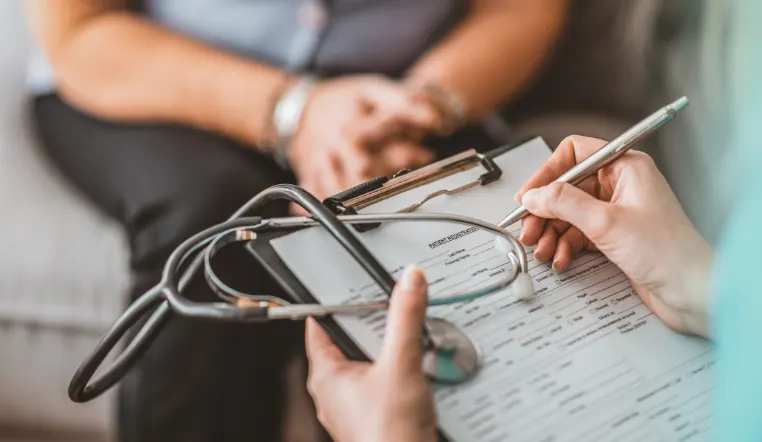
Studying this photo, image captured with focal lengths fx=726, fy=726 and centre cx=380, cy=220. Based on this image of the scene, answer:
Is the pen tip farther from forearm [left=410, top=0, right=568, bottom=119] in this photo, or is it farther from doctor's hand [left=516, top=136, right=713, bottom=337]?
forearm [left=410, top=0, right=568, bottom=119]

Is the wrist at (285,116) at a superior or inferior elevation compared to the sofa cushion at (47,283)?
superior

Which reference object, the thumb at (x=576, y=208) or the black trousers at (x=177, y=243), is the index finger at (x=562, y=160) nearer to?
the thumb at (x=576, y=208)

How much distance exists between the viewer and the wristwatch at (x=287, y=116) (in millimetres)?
658

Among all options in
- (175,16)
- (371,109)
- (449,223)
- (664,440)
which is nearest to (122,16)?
(175,16)

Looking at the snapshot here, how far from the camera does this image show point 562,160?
15.7 inches

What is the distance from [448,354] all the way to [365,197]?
10cm

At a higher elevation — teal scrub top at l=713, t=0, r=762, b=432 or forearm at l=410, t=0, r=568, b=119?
forearm at l=410, t=0, r=568, b=119

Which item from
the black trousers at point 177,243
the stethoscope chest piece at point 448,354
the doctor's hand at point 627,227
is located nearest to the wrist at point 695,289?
the doctor's hand at point 627,227

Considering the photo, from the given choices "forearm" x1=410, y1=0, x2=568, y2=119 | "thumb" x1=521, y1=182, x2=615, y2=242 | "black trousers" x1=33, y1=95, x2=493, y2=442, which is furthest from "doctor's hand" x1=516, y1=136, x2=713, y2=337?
"forearm" x1=410, y1=0, x2=568, y2=119

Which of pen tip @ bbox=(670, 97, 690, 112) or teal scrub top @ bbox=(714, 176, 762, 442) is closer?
teal scrub top @ bbox=(714, 176, 762, 442)

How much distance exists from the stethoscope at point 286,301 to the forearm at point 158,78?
0.30m

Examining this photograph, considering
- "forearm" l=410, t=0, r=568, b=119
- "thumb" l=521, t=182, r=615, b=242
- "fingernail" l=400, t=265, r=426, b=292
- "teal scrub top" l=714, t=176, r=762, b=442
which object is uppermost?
"forearm" l=410, t=0, r=568, b=119

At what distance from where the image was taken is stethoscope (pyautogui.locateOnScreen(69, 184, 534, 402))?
1.07 feet

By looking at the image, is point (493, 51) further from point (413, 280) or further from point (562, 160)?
point (413, 280)
